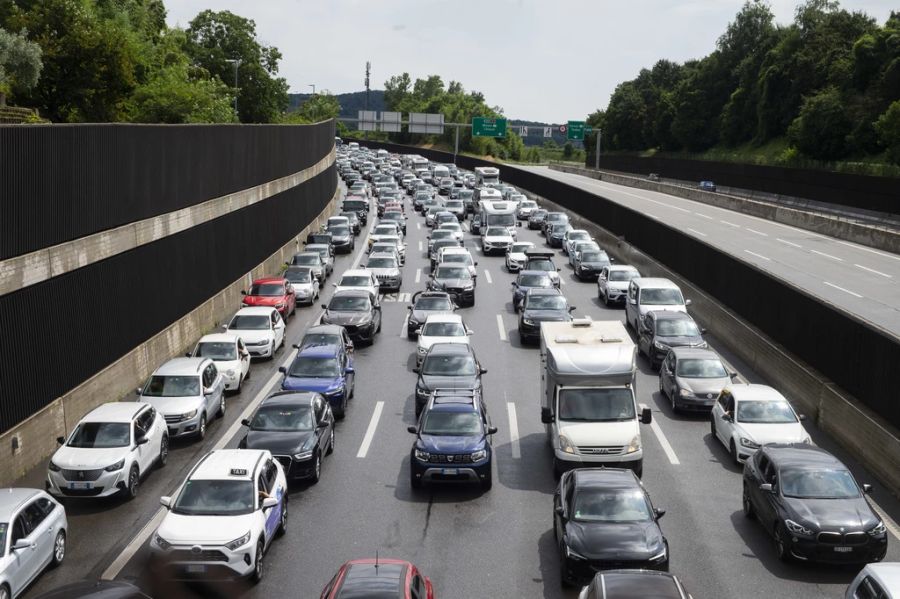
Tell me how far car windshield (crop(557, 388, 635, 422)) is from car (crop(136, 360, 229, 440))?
8627 millimetres

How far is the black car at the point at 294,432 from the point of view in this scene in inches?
803

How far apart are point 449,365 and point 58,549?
12.0 m

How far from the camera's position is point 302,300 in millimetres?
41688

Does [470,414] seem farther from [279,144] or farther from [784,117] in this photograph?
[784,117]

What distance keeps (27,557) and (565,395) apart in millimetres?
11062

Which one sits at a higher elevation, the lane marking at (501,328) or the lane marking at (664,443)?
the lane marking at (501,328)

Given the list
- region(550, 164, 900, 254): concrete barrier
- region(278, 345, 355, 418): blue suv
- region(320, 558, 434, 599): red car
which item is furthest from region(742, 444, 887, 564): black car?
region(550, 164, 900, 254): concrete barrier

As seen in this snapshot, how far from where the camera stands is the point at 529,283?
4041cm

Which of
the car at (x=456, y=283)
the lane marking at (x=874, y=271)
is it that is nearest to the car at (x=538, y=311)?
the car at (x=456, y=283)

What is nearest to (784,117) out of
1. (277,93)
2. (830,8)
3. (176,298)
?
(830,8)

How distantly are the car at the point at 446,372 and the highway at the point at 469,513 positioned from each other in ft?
3.15

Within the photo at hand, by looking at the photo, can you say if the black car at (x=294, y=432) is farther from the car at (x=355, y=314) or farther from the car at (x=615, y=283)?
the car at (x=615, y=283)

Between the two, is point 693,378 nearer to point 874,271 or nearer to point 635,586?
point 635,586

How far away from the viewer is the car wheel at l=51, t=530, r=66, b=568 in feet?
54.6
